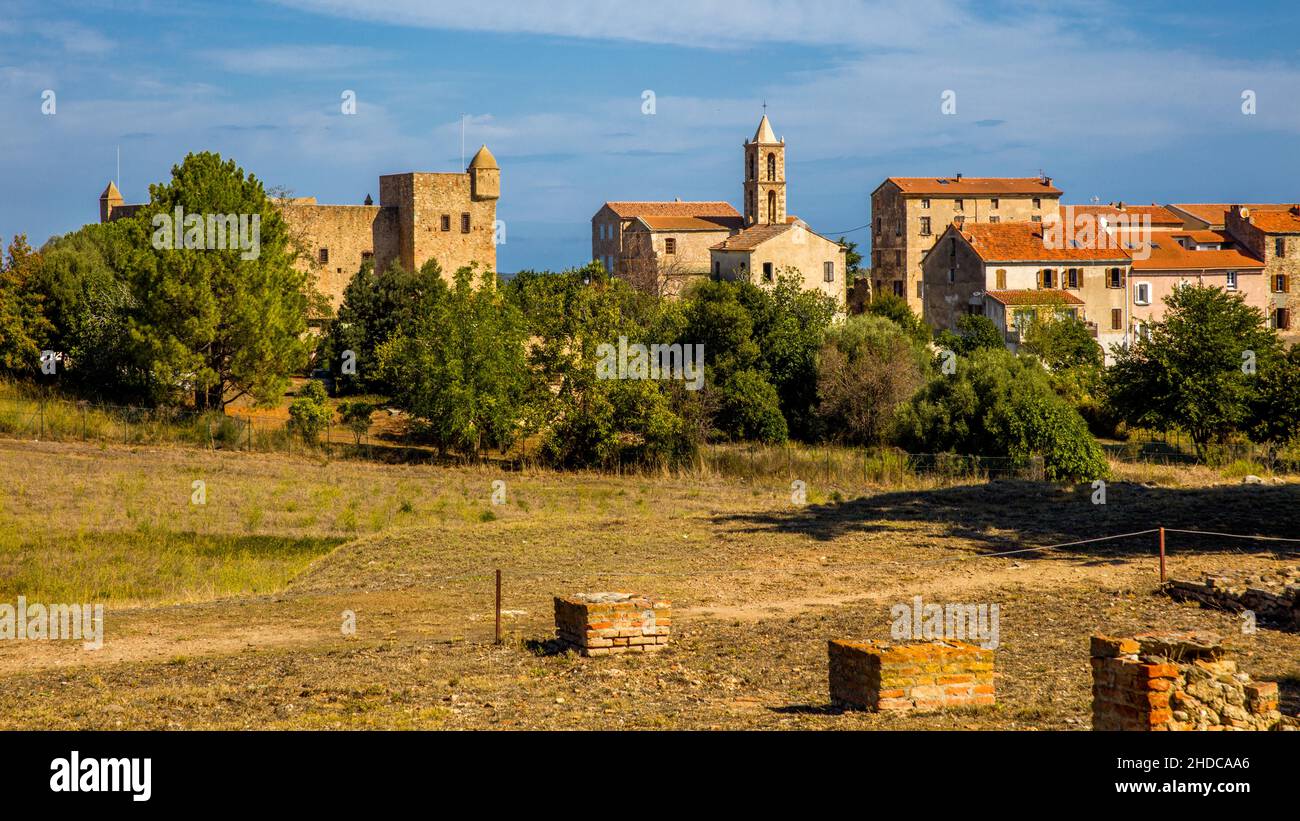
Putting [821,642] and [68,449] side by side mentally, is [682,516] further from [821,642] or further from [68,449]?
[68,449]

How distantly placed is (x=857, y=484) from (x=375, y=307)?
1042 inches

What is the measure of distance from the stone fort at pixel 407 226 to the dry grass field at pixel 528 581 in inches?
1125

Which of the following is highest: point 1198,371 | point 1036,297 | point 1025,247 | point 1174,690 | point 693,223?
point 693,223

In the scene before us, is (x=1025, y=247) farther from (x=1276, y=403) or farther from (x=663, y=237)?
(x=1276, y=403)

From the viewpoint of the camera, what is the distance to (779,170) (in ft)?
312

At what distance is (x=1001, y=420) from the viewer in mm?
39844

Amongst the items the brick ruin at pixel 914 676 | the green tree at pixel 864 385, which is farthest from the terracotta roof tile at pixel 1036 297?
the brick ruin at pixel 914 676

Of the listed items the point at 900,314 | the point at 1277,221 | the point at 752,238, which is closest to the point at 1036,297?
the point at 900,314

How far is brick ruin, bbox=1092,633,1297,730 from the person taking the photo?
416 inches

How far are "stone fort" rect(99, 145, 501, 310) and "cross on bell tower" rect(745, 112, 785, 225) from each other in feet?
93.7

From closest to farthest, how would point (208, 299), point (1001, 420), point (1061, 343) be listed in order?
point (1001, 420)
point (208, 299)
point (1061, 343)

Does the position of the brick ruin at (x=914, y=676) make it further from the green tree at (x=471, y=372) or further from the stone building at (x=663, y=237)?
the stone building at (x=663, y=237)

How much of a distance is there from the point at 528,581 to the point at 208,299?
75.6ft
